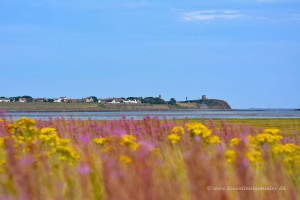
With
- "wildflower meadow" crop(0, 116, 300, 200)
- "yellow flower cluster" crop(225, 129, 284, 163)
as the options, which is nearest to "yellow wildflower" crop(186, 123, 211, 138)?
"wildflower meadow" crop(0, 116, 300, 200)

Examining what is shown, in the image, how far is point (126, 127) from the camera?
1534 cm

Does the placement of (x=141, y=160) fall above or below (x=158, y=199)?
above

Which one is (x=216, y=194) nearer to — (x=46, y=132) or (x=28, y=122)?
(x=46, y=132)

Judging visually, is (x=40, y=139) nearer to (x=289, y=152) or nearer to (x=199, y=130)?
(x=199, y=130)

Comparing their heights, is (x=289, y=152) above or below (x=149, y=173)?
below

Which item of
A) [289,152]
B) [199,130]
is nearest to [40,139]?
[199,130]

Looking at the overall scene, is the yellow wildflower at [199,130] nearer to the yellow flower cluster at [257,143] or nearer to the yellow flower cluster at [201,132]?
the yellow flower cluster at [201,132]

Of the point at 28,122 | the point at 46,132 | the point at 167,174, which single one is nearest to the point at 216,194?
the point at 167,174

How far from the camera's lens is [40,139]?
35.8 feet

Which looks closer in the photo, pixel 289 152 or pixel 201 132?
pixel 289 152

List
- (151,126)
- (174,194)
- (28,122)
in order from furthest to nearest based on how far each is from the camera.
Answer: (151,126)
(28,122)
(174,194)

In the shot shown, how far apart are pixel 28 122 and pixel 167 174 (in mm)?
5471

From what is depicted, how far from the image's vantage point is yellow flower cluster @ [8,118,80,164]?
26.2 ft

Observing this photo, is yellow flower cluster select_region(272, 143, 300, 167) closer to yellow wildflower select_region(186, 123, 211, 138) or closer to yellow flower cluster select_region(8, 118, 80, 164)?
yellow wildflower select_region(186, 123, 211, 138)
